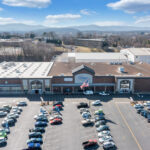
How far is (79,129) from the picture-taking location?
3659 centimetres

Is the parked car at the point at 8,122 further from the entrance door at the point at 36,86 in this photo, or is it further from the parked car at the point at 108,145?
the parked car at the point at 108,145

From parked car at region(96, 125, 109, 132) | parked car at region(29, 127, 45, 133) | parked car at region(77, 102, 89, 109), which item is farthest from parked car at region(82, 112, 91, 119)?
parked car at region(29, 127, 45, 133)

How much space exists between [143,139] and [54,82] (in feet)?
105

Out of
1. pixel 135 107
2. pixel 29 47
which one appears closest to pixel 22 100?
pixel 135 107

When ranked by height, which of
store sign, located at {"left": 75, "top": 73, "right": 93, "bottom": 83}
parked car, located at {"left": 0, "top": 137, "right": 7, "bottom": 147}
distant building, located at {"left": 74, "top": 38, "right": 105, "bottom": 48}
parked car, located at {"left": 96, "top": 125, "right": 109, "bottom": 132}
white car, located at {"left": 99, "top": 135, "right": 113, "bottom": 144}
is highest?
distant building, located at {"left": 74, "top": 38, "right": 105, "bottom": 48}

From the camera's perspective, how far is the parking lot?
31844 millimetres

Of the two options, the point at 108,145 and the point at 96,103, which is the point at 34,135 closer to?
the point at 108,145

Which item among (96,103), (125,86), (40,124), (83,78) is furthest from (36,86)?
(125,86)

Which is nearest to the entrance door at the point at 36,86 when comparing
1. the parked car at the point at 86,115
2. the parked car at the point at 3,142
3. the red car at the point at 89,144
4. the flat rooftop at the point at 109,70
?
the flat rooftop at the point at 109,70

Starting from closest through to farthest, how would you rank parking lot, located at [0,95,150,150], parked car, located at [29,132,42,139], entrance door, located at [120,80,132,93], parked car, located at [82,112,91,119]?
1. parking lot, located at [0,95,150,150]
2. parked car, located at [29,132,42,139]
3. parked car, located at [82,112,91,119]
4. entrance door, located at [120,80,132,93]

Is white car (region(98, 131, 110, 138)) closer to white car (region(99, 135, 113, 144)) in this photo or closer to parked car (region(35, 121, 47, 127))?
white car (region(99, 135, 113, 144))

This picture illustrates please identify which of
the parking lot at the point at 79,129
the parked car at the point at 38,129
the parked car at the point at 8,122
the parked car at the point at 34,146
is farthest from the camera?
the parked car at the point at 8,122

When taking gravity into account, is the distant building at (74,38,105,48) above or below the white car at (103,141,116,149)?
above

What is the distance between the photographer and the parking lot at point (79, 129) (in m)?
31.8
